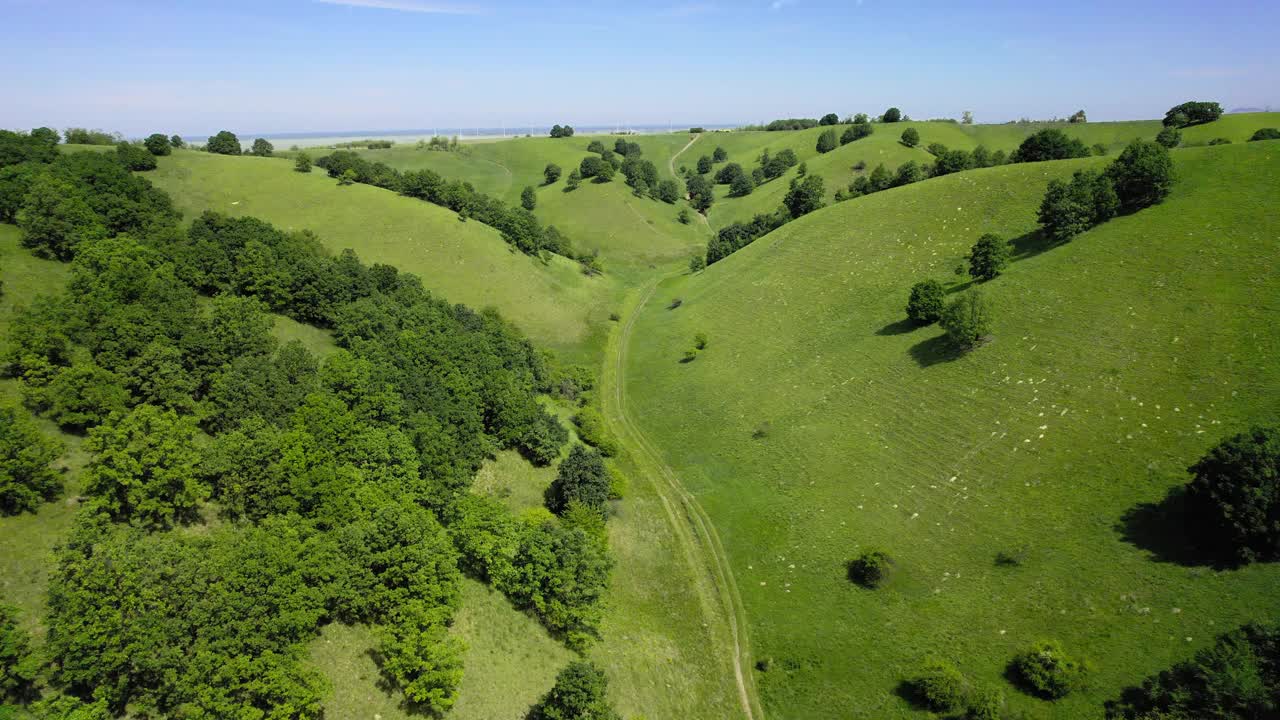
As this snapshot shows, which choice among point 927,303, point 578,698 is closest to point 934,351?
point 927,303

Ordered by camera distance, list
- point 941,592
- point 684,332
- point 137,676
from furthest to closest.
Answer: point 684,332 < point 941,592 < point 137,676

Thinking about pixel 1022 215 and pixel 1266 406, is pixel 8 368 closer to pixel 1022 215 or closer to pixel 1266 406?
pixel 1266 406

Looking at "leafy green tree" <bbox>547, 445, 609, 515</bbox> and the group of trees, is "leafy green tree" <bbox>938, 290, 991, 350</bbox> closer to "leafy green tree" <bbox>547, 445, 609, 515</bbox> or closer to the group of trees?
"leafy green tree" <bbox>547, 445, 609, 515</bbox>

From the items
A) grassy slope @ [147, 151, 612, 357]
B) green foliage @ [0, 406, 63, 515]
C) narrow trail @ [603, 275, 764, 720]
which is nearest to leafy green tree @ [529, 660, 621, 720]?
narrow trail @ [603, 275, 764, 720]

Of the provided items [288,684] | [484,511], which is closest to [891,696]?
[484,511]

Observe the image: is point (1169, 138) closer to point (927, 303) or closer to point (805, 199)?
point (805, 199)

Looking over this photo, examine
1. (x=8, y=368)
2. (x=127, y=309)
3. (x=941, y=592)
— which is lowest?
(x=941, y=592)

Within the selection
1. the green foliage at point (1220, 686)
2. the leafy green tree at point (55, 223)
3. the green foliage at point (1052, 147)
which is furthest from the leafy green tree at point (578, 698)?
the green foliage at point (1052, 147)

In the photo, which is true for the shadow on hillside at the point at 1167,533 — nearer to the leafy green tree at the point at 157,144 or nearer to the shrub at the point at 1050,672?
the shrub at the point at 1050,672
